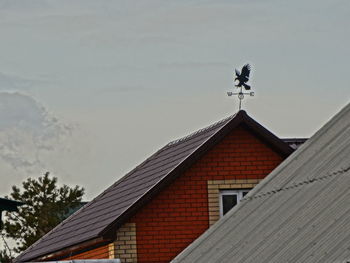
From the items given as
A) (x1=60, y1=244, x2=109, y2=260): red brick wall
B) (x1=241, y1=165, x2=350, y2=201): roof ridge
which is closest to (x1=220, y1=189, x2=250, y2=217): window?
(x1=60, y1=244, x2=109, y2=260): red brick wall

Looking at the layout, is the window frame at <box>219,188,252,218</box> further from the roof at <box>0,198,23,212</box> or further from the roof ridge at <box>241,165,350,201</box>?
the roof ridge at <box>241,165,350,201</box>

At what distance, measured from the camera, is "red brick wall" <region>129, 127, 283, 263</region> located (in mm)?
23656

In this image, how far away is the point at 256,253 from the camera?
902 cm

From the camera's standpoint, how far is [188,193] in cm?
2395

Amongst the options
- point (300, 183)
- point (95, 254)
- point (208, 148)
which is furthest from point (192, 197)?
point (300, 183)

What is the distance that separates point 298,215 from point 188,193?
587 inches

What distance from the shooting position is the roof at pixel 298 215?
7977 mm

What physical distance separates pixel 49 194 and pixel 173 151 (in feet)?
61.9

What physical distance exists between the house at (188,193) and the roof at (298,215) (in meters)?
12.0

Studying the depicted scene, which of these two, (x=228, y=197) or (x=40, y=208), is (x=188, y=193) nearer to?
(x=228, y=197)

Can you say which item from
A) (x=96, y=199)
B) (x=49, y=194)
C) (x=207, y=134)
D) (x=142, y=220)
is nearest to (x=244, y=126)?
(x=207, y=134)

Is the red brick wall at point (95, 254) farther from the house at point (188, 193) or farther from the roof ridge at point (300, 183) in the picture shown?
the roof ridge at point (300, 183)

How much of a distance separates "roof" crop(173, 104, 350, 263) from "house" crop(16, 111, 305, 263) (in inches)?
471

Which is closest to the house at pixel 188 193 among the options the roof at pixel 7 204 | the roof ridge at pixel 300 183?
the roof at pixel 7 204
